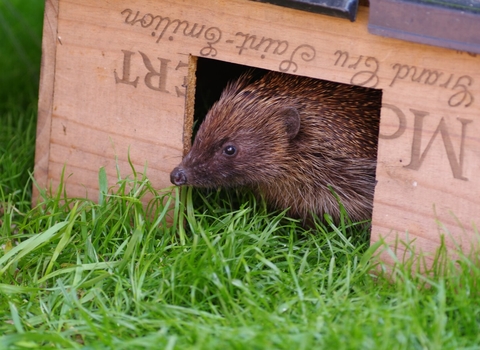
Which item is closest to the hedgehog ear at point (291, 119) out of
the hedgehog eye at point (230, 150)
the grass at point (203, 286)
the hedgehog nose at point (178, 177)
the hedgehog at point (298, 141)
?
the hedgehog at point (298, 141)

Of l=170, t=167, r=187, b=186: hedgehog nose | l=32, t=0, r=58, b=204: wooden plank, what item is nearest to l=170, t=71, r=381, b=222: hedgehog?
l=170, t=167, r=187, b=186: hedgehog nose

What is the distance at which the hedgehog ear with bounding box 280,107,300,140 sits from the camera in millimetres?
4457

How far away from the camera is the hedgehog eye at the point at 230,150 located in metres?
4.43

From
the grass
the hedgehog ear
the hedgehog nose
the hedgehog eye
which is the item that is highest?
the hedgehog ear

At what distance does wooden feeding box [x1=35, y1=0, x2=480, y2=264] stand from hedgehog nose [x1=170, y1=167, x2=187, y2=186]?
0.90 ft

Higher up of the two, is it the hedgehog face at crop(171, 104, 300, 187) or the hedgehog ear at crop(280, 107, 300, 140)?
the hedgehog ear at crop(280, 107, 300, 140)

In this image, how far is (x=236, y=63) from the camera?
440 cm

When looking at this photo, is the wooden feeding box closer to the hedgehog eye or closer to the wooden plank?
the wooden plank

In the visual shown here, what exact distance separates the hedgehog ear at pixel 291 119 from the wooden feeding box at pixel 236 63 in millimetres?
379

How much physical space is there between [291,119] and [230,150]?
396mm

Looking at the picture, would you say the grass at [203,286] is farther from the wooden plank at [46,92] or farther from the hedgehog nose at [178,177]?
the wooden plank at [46,92]

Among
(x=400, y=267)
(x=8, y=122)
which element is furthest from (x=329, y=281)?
(x=8, y=122)

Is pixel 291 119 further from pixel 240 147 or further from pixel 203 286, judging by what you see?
pixel 203 286

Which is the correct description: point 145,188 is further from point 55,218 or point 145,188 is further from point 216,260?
point 216,260
